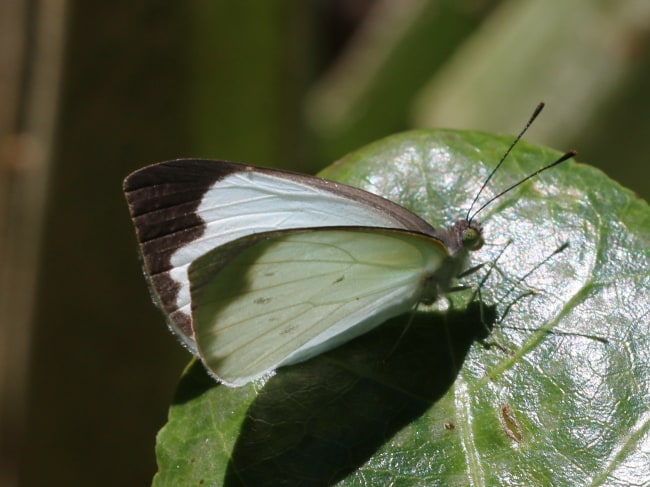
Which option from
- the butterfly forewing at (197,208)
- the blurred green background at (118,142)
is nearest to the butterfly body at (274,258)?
the butterfly forewing at (197,208)

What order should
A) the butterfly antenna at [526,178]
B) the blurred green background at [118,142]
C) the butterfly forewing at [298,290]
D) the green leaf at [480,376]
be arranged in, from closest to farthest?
1. the green leaf at [480,376]
2. the butterfly forewing at [298,290]
3. the butterfly antenna at [526,178]
4. the blurred green background at [118,142]

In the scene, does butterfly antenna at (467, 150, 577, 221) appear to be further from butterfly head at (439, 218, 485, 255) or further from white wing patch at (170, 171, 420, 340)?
white wing patch at (170, 171, 420, 340)

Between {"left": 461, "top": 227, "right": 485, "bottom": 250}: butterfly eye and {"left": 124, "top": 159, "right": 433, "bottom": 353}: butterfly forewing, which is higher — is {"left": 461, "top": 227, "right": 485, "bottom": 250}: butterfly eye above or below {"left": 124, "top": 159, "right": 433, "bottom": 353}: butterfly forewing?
above

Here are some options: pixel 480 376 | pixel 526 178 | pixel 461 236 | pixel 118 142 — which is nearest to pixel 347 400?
pixel 480 376

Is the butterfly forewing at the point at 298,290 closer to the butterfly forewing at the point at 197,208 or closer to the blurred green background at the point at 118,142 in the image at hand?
the butterfly forewing at the point at 197,208

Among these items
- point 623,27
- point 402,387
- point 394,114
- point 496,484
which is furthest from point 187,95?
point 496,484

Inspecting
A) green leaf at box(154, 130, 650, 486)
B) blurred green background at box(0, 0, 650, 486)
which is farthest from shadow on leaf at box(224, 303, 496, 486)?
blurred green background at box(0, 0, 650, 486)

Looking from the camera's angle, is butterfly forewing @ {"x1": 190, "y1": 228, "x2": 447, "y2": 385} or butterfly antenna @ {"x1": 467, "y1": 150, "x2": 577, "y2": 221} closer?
butterfly forewing @ {"x1": 190, "y1": 228, "x2": 447, "y2": 385}
